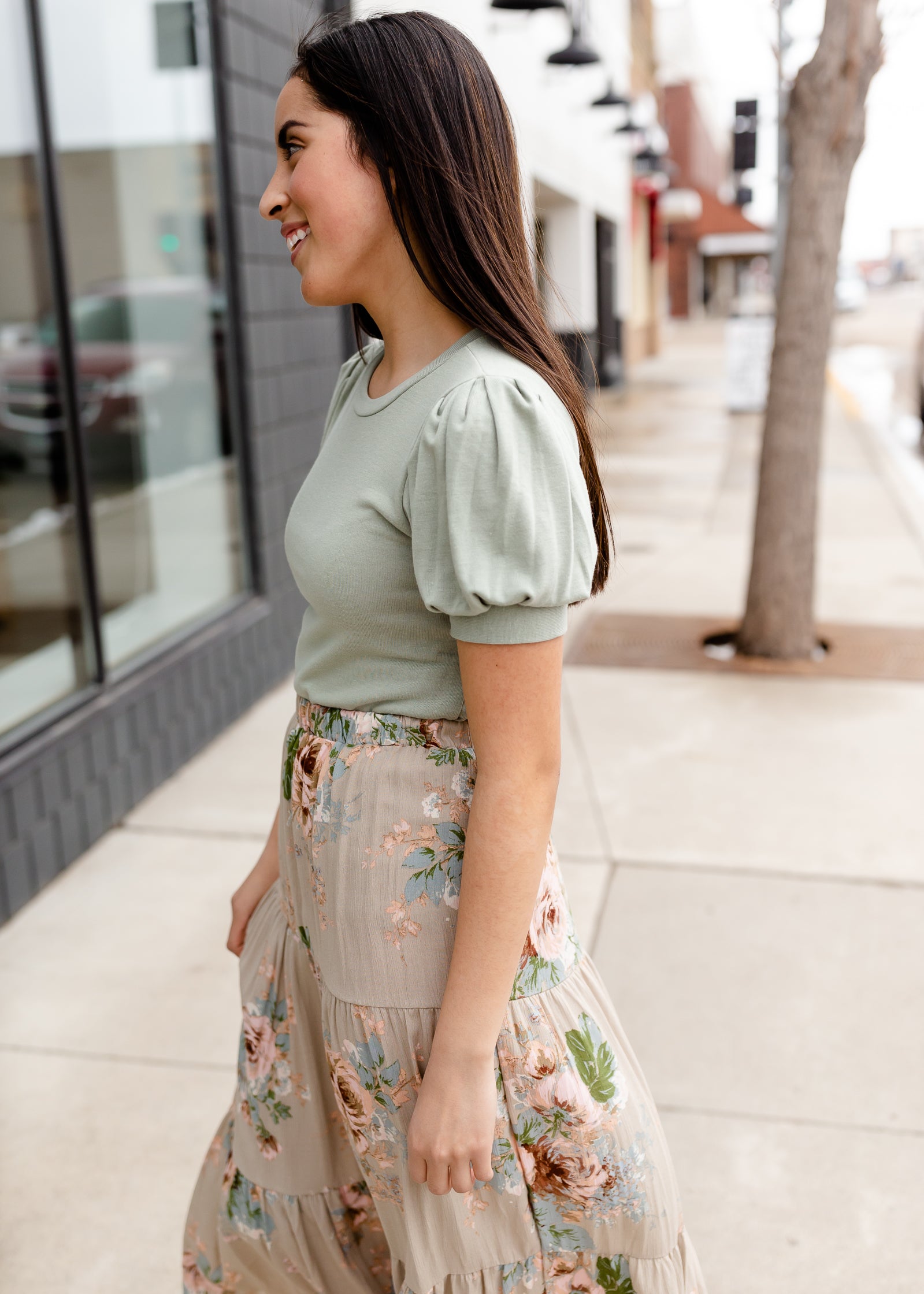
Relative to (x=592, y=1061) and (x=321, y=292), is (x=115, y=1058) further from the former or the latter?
(x=321, y=292)

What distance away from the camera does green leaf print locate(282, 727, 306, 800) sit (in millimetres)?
1499

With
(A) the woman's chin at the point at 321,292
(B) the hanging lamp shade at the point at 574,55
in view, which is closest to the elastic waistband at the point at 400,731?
(A) the woman's chin at the point at 321,292

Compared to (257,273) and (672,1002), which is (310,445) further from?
(672,1002)

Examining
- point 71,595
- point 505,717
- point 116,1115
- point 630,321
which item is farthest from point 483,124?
point 630,321

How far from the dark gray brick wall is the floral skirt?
2.32 meters

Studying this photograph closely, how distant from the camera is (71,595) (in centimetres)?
426

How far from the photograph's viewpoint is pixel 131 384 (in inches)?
197

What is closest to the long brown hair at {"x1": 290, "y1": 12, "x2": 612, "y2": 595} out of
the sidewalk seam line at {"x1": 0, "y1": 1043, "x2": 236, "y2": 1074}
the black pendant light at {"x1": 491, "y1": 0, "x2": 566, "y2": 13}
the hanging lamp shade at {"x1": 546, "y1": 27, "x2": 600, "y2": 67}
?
the sidewalk seam line at {"x1": 0, "y1": 1043, "x2": 236, "y2": 1074}

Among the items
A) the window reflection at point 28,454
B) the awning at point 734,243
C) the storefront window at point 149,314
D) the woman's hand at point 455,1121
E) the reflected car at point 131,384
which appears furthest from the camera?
the awning at point 734,243

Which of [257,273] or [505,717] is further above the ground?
[257,273]

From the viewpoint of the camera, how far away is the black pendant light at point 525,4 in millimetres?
6949

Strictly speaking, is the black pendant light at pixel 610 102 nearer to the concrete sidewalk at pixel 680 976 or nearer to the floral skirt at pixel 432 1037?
the concrete sidewalk at pixel 680 976

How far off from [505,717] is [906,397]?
63.2ft

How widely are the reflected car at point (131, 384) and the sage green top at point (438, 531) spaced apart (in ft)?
10.5
